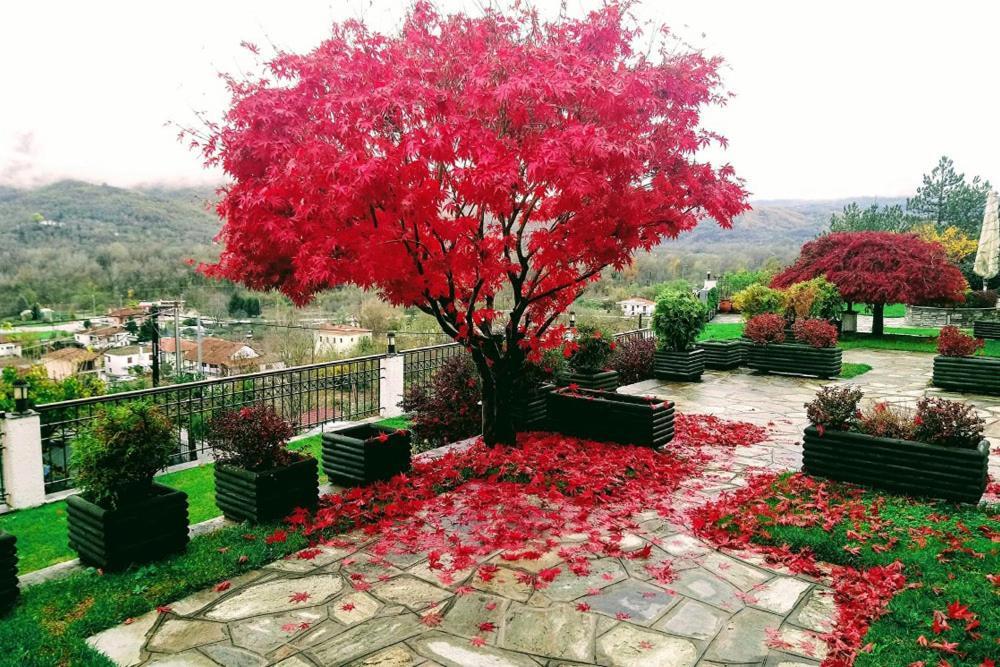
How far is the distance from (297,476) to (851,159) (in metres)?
123

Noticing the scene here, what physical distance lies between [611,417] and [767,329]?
24.5 feet

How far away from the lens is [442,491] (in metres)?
5.40

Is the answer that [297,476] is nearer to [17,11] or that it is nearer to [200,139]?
[200,139]

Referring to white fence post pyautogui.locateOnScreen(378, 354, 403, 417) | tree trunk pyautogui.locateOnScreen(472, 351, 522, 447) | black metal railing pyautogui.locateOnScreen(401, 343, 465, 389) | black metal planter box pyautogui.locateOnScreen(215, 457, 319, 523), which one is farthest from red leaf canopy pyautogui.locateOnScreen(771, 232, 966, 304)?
black metal planter box pyautogui.locateOnScreen(215, 457, 319, 523)

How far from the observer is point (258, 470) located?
15.1ft

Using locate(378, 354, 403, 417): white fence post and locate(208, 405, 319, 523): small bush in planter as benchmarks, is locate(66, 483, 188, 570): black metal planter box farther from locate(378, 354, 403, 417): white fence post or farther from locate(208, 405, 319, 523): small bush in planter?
locate(378, 354, 403, 417): white fence post

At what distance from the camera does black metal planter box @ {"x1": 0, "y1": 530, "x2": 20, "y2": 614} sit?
3.31 m

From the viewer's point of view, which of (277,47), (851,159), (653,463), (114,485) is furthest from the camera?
(851,159)

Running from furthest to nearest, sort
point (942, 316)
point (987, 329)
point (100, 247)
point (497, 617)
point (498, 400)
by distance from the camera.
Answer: point (942, 316) → point (100, 247) → point (987, 329) → point (498, 400) → point (497, 617)

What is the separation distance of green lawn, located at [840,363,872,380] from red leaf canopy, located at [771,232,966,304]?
16.7 feet

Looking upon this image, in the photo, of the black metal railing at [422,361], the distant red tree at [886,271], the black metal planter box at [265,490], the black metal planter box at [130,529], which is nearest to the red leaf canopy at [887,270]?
the distant red tree at [886,271]

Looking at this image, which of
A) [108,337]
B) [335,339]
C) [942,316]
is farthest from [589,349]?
[942,316]

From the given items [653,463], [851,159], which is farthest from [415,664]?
[851,159]

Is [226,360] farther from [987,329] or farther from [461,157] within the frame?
[987,329]
